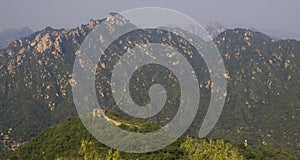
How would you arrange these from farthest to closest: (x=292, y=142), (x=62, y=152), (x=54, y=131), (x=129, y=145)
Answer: (x=292, y=142), (x=54, y=131), (x=62, y=152), (x=129, y=145)

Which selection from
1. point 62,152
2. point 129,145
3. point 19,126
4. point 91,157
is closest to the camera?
point 91,157

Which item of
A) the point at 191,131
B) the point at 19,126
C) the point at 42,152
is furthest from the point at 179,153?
the point at 19,126

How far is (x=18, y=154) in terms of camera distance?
78.4 m

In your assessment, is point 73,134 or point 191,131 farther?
point 191,131

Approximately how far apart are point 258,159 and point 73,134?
3585cm

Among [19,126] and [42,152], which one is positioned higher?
[19,126]

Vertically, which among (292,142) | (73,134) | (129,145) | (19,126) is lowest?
(129,145)

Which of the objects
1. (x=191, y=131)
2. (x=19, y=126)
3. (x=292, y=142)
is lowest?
(x=292, y=142)

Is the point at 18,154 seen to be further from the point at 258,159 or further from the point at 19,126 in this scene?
the point at 19,126

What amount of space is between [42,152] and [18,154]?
9491 millimetres

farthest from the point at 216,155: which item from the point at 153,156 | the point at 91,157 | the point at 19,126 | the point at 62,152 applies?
the point at 19,126

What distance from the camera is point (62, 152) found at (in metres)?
69.0

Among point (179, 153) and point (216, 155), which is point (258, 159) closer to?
point (179, 153)

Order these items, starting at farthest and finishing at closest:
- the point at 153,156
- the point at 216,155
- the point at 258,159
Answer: the point at 258,159, the point at 153,156, the point at 216,155
